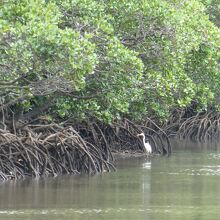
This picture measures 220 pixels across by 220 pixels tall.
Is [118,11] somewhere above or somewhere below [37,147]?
above

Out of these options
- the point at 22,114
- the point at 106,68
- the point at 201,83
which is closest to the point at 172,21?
the point at 106,68

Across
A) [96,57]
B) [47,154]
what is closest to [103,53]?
[96,57]

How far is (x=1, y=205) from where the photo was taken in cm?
1443

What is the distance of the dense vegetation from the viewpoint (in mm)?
15062

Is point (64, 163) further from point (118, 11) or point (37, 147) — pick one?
point (118, 11)

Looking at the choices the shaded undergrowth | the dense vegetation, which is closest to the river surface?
the shaded undergrowth

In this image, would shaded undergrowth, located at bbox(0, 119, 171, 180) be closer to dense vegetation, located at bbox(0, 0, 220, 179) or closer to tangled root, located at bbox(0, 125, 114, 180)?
tangled root, located at bbox(0, 125, 114, 180)

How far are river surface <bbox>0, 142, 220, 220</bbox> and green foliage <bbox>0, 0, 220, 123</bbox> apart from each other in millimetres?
1441

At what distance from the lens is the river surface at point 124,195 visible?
45.0 feet

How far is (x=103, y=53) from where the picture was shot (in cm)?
1747

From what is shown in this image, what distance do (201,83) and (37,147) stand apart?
6.79m

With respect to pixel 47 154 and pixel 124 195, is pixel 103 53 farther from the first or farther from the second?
pixel 124 195

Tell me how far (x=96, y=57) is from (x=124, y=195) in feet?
7.30

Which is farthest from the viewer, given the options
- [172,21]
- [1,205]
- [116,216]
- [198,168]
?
[198,168]
